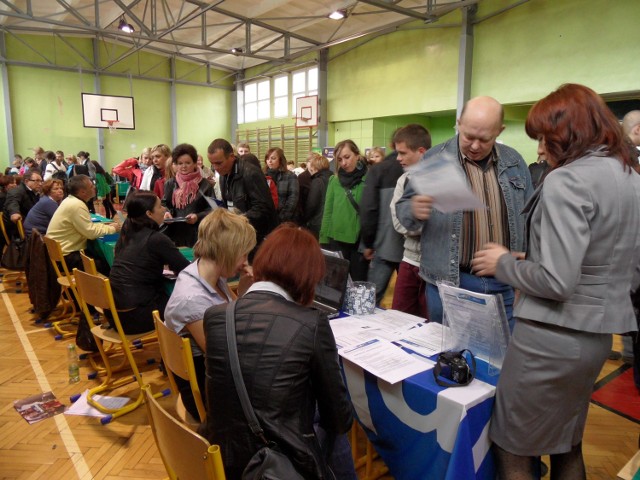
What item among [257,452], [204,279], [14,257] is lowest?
[14,257]

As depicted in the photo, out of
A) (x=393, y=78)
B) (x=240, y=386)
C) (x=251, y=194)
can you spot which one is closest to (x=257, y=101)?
(x=393, y=78)

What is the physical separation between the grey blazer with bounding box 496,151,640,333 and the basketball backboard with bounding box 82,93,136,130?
1410 centimetres

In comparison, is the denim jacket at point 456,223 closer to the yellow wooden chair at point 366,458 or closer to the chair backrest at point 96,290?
→ the yellow wooden chair at point 366,458

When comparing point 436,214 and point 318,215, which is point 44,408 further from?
point 318,215

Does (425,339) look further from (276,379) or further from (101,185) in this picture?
(101,185)

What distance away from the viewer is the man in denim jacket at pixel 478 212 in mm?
1703

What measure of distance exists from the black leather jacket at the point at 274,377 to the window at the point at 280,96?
44.6 feet

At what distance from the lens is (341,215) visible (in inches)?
132

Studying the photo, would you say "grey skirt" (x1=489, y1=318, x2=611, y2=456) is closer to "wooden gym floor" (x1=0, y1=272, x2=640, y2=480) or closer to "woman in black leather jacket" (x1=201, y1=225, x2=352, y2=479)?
"woman in black leather jacket" (x1=201, y1=225, x2=352, y2=479)

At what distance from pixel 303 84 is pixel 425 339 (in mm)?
12649

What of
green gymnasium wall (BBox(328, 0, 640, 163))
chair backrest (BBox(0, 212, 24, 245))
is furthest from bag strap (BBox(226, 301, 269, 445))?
green gymnasium wall (BBox(328, 0, 640, 163))

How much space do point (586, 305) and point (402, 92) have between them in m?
9.83

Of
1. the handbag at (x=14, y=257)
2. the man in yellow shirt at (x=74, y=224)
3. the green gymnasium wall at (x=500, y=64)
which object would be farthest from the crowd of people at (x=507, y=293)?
the green gymnasium wall at (x=500, y=64)

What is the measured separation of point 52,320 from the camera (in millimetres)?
4035
